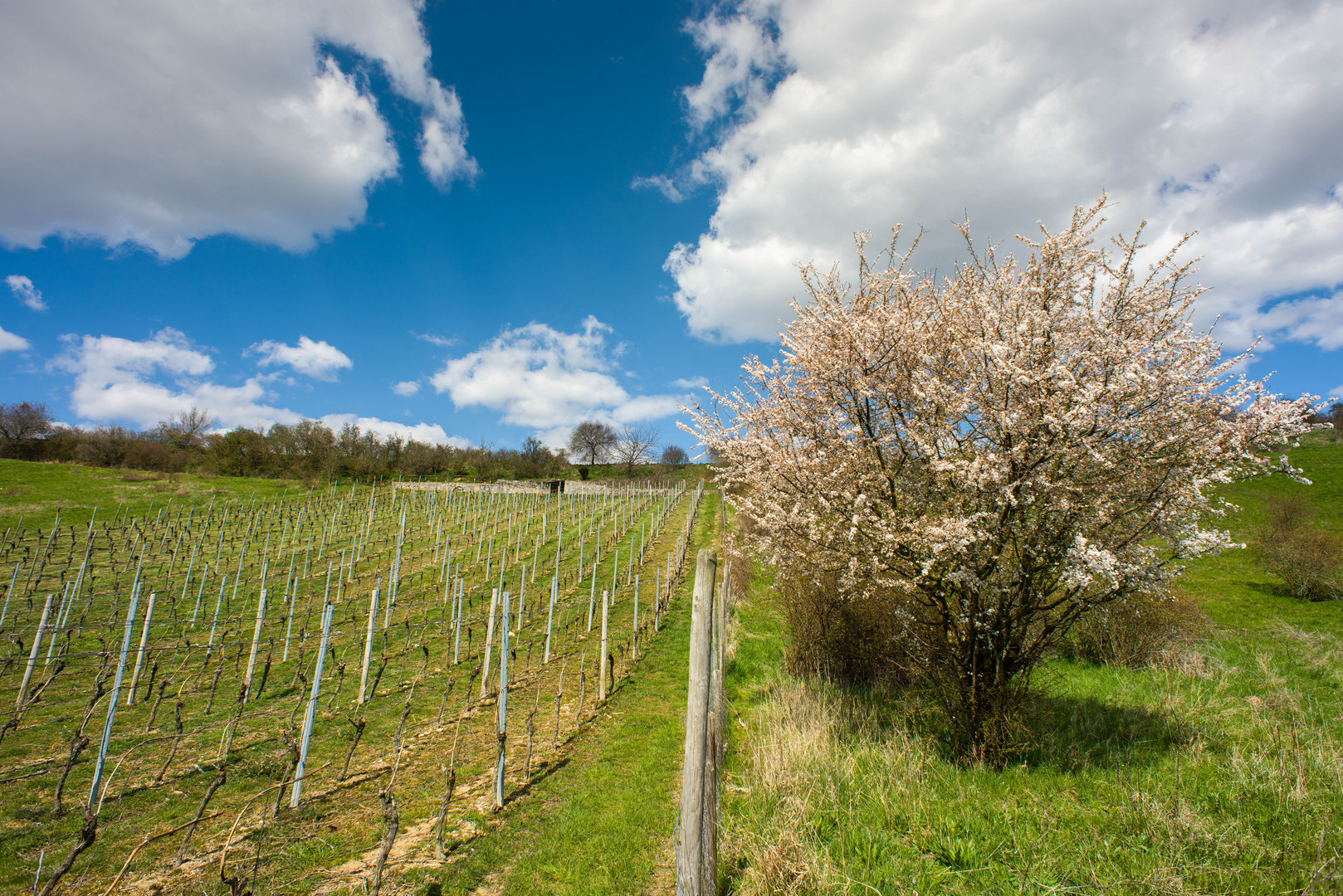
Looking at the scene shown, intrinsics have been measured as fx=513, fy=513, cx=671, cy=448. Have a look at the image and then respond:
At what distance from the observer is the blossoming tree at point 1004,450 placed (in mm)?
4441

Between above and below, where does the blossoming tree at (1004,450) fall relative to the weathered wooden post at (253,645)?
above

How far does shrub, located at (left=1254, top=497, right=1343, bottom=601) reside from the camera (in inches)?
774

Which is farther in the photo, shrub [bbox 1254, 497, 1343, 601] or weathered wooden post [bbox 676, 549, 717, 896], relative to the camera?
shrub [bbox 1254, 497, 1343, 601]

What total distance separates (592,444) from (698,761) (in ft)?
265

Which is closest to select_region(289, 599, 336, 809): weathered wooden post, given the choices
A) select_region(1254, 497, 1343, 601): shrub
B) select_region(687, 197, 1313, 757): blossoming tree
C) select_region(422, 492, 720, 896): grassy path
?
select_region(422, 492, 720, 896): grassy path

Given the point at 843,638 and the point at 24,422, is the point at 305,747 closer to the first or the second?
the point at 843,638

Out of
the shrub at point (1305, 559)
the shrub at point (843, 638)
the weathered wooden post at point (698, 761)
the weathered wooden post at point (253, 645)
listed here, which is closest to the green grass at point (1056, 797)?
the shrub at point (843, 638)

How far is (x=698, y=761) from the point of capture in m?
3.48

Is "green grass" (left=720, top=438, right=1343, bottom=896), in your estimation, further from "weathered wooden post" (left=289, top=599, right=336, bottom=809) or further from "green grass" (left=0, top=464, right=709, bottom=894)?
"weathered wooden post" (left=289, top=599, right=336, bottom=809)

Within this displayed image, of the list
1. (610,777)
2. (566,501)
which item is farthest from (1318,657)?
(566,501)

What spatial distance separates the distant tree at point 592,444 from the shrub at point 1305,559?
233 feet

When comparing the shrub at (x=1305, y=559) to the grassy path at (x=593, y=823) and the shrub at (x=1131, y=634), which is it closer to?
the shrub at (x=1131, y=634)

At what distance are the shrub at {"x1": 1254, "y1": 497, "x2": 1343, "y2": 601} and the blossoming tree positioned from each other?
24.5 meters

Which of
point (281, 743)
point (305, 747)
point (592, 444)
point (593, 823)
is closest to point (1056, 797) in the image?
point (593, 823)
